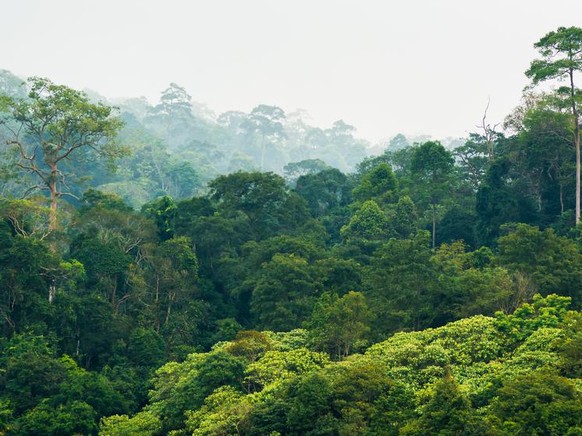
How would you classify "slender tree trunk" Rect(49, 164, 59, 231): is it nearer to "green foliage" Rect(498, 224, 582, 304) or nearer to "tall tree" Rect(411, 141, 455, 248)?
"tall tree" Rect(411, 141, 455, 248)

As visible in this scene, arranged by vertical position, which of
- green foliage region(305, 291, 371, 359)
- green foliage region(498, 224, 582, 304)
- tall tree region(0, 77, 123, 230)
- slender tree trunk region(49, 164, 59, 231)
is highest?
tall tree region(0, 77, 123, 230)

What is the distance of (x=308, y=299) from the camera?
29438 mm

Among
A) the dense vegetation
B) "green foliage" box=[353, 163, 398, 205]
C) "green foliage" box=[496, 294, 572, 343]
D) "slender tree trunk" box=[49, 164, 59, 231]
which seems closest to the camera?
the dense vegetation

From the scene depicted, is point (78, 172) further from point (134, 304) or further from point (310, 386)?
point (310, 386)

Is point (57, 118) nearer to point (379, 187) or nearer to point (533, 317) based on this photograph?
point (379, 187)

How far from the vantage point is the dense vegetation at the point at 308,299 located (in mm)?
20562

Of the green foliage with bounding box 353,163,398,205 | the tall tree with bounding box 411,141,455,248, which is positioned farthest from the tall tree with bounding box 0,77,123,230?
the tall tree with bounding box 411,141,455,248

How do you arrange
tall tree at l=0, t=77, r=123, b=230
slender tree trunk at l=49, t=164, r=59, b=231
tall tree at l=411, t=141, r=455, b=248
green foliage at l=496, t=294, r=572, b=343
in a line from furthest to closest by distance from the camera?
tall tree at l=411, t=141, r=455, b=248 → tall tree at l=0, t=77, r=123, b=230 → slender tree trunk at l=49, t=164, r=59, b=231 → green foliage at l=496, t=294, r=572, b=343

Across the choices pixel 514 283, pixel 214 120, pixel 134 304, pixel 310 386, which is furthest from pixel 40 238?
pixel 214 120

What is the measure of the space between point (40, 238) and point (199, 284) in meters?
6.34

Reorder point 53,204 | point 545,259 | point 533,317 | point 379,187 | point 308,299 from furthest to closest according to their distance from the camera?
point 379,187 → point 53,204 → point 308,299 → point 545,259 → point 533,317

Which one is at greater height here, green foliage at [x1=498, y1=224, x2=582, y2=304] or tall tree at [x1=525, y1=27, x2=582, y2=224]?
tall tree at [x1=525, y1=27, x2=582, y2=224]

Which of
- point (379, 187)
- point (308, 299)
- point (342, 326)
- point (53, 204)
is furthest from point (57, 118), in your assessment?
point (342, 326)

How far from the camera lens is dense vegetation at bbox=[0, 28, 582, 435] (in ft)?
67.5
